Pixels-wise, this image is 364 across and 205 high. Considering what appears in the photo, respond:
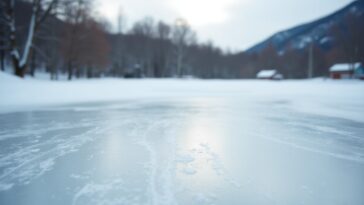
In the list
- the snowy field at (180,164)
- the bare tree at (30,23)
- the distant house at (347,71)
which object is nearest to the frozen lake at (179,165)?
the snowy field at (180,164)

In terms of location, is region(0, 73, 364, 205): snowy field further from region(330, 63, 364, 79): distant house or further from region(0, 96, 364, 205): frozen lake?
region(330, 63, 364, 79): distant house

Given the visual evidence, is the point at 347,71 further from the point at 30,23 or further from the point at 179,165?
the point at 30,23

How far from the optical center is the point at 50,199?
182 cm

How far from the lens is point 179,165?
2.60 meters

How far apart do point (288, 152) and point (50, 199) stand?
3132 millimetres

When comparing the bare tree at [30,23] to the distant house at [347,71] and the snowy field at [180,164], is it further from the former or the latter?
the distant house at [347,71]

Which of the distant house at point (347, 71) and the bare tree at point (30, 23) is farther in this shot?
the distant house at point (347, 71)

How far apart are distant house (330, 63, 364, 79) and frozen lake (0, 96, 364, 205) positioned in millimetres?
39173

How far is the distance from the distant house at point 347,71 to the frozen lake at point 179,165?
3917cm

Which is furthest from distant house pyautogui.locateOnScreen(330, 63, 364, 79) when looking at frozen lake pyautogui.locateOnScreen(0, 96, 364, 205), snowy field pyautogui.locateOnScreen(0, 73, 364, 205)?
frozen lake pyautogui.locateOnScreen(0, 96, 364, 205)

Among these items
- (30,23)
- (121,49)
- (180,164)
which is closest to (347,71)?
(121,49)

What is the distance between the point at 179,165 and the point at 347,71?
47.3m

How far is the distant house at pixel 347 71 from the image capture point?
1372 inches

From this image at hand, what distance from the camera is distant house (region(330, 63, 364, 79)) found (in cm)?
3484
